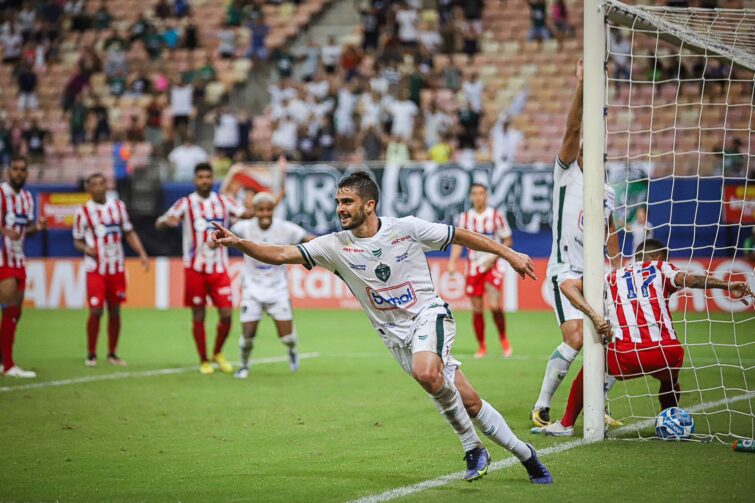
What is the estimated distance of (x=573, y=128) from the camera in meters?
8.51

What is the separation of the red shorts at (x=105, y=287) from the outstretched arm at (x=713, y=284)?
8.03 m

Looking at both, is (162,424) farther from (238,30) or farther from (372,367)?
(238,30)

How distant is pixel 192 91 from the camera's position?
90.2 feet

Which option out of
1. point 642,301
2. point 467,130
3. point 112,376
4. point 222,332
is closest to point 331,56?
point 467,130

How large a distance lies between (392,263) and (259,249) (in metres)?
0.85

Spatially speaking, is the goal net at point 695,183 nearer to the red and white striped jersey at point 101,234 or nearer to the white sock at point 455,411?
the white sock at point 455,411

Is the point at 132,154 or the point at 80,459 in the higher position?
the point at 132,154

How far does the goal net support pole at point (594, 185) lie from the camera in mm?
8117

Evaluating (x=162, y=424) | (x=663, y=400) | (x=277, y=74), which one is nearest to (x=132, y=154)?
(x=277, y=74)

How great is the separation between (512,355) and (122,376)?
205 inches

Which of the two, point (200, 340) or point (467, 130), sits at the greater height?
point (467, 130)

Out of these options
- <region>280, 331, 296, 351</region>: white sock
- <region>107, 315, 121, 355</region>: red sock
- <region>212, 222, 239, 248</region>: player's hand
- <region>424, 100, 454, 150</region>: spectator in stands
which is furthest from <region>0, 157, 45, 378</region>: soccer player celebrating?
<region>424, 100, 454, 150</region>: spectator in stands

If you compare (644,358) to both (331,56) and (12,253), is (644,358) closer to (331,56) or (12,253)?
(12,253)

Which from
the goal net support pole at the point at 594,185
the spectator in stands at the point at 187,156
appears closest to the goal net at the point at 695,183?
the goal net support pole at the point at 594,185
